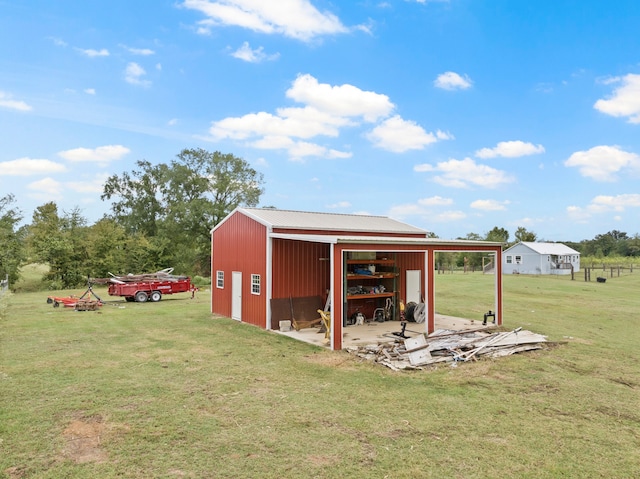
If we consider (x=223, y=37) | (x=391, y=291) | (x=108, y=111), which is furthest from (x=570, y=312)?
(x=108, y=111)

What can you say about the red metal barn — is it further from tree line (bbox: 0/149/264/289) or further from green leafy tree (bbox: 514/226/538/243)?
green leafy tree (bbox: 514/226/538/243)

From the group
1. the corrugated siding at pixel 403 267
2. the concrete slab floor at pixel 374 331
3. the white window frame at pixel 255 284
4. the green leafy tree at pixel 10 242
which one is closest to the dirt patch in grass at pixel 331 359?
the concrete slab floor at pixel 374 331

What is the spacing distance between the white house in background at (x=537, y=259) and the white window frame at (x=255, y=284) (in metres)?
39.1

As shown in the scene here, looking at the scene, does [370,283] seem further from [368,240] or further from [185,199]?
[185,199]

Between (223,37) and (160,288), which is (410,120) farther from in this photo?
(160,288)

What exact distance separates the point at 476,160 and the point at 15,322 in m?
26.8

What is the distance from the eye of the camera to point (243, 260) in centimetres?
1495

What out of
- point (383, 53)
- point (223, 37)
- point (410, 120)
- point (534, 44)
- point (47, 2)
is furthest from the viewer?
point (410, 120)

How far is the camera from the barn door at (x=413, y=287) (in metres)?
15.7

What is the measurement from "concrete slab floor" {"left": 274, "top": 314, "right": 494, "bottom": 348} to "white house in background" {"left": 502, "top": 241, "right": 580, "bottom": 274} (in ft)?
111

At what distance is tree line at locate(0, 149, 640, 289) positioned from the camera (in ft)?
100

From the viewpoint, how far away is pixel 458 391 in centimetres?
734

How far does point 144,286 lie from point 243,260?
8745mm

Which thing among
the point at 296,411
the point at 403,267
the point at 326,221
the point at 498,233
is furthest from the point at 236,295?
the point at 498,233
